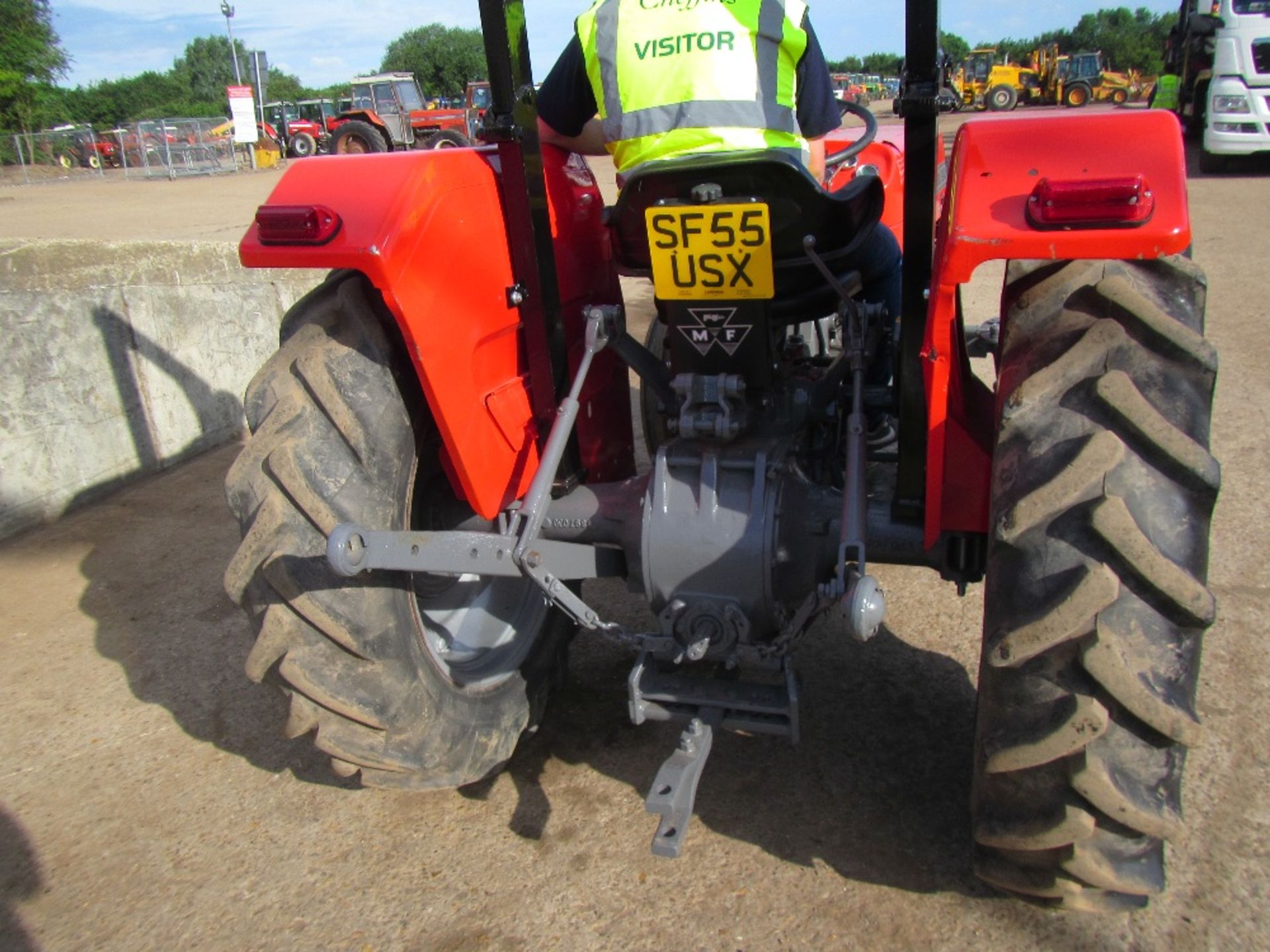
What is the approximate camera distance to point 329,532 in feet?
6.97

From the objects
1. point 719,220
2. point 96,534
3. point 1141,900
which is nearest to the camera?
point 1141,900

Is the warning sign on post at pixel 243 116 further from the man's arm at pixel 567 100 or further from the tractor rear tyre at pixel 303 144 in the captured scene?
the man's arm at pixel 567 100

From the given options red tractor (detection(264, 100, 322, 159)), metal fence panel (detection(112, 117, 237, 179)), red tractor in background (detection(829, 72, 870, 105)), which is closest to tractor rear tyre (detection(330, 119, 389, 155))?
red tractor (detection(264, 100, 322, 159))

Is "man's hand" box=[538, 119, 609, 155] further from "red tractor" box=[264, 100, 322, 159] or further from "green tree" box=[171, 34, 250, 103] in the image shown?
"green tree" box=[171, 34, 250, 103]

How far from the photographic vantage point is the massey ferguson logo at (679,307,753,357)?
2.37 meters

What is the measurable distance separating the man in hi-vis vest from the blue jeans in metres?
0.38

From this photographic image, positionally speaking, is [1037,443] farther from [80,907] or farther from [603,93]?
[80,907]

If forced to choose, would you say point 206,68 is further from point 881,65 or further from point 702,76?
point 702,76

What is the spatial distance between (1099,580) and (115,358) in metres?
4.75

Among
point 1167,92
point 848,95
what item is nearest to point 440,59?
point 1167,92

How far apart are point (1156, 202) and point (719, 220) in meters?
0.84

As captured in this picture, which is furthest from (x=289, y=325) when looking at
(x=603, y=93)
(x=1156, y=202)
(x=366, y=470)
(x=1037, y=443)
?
(x=1156, y=202)

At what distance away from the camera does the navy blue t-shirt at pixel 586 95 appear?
8.02ft

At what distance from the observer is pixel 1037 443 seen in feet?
5.79
